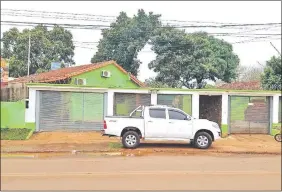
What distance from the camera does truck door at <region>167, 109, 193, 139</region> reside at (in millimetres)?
15547

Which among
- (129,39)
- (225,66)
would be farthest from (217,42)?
(129,39)

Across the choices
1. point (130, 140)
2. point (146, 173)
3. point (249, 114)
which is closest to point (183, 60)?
point (249, 114)

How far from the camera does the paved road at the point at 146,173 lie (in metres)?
8.23

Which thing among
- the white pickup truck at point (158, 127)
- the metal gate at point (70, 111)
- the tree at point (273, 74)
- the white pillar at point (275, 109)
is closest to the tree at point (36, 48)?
the metal gate at point (70, 111)

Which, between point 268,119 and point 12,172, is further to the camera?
point 268,119

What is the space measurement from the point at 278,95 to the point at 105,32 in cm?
2331

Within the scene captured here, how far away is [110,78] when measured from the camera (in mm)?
29391

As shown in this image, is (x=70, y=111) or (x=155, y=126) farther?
(x=70, y=111)

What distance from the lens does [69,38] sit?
4478 cm

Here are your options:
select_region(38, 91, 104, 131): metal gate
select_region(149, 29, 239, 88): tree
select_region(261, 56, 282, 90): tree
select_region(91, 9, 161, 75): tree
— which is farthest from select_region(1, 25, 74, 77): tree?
select_region(261, 56, 282, 90): tree

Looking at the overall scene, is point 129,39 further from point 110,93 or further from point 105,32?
point 110,93

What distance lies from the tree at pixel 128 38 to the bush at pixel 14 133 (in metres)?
19.8

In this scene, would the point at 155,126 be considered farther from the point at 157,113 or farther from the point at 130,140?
the point at 130,140

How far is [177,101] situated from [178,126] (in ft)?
16.0
